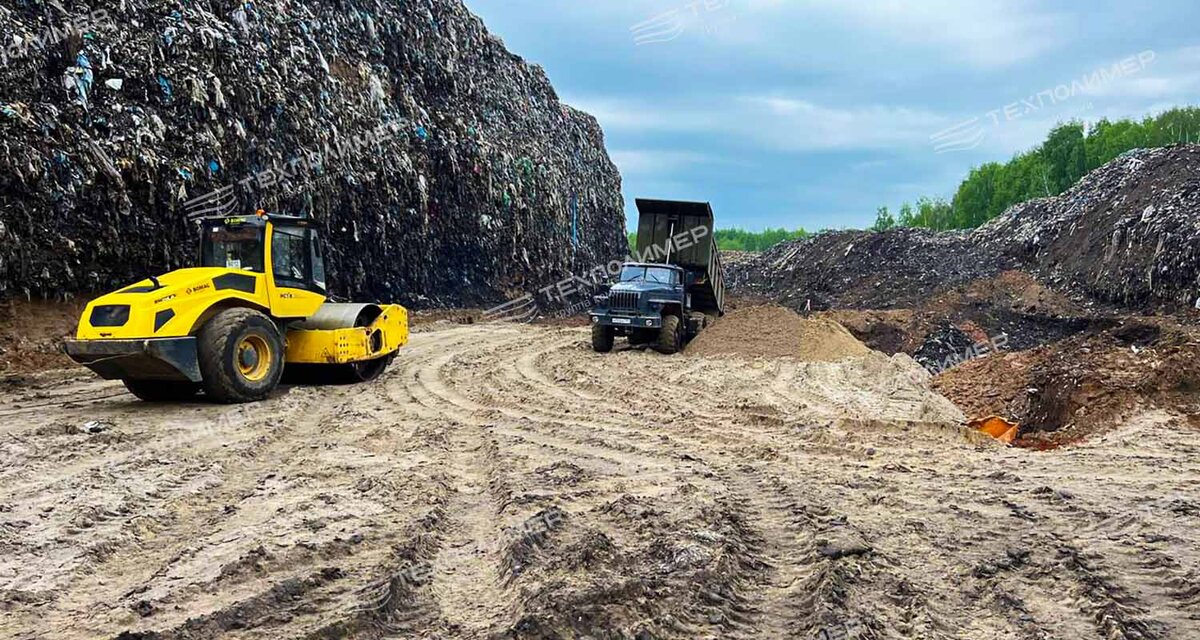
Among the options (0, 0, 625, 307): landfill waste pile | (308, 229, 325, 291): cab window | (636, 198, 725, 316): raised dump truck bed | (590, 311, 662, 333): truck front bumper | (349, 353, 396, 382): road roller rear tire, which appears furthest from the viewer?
(636, 198, 725, 316): raised dump truck bed

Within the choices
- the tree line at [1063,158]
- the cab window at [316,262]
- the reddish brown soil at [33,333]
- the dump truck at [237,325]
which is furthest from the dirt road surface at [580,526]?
the tree line at [1063,158]

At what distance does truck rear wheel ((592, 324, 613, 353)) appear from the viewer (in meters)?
14.0

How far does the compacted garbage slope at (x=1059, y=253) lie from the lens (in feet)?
65.4

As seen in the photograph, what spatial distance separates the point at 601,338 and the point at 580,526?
9883 mm

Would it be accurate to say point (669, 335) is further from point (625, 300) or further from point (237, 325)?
point (237, 325)

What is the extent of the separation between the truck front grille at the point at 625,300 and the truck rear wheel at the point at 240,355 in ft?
21.4

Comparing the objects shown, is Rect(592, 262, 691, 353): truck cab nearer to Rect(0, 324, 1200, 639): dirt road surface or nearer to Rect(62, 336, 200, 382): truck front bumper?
Rect(0, 324, 1200, 639): dirt road surface

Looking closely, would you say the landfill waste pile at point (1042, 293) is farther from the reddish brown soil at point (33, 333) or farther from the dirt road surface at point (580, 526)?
the reddish brown soil at point (33, 333)

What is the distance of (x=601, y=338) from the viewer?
14.0 m

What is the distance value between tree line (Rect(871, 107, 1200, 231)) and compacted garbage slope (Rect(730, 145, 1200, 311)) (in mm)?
23710

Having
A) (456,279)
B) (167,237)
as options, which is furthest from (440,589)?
(456,279)
